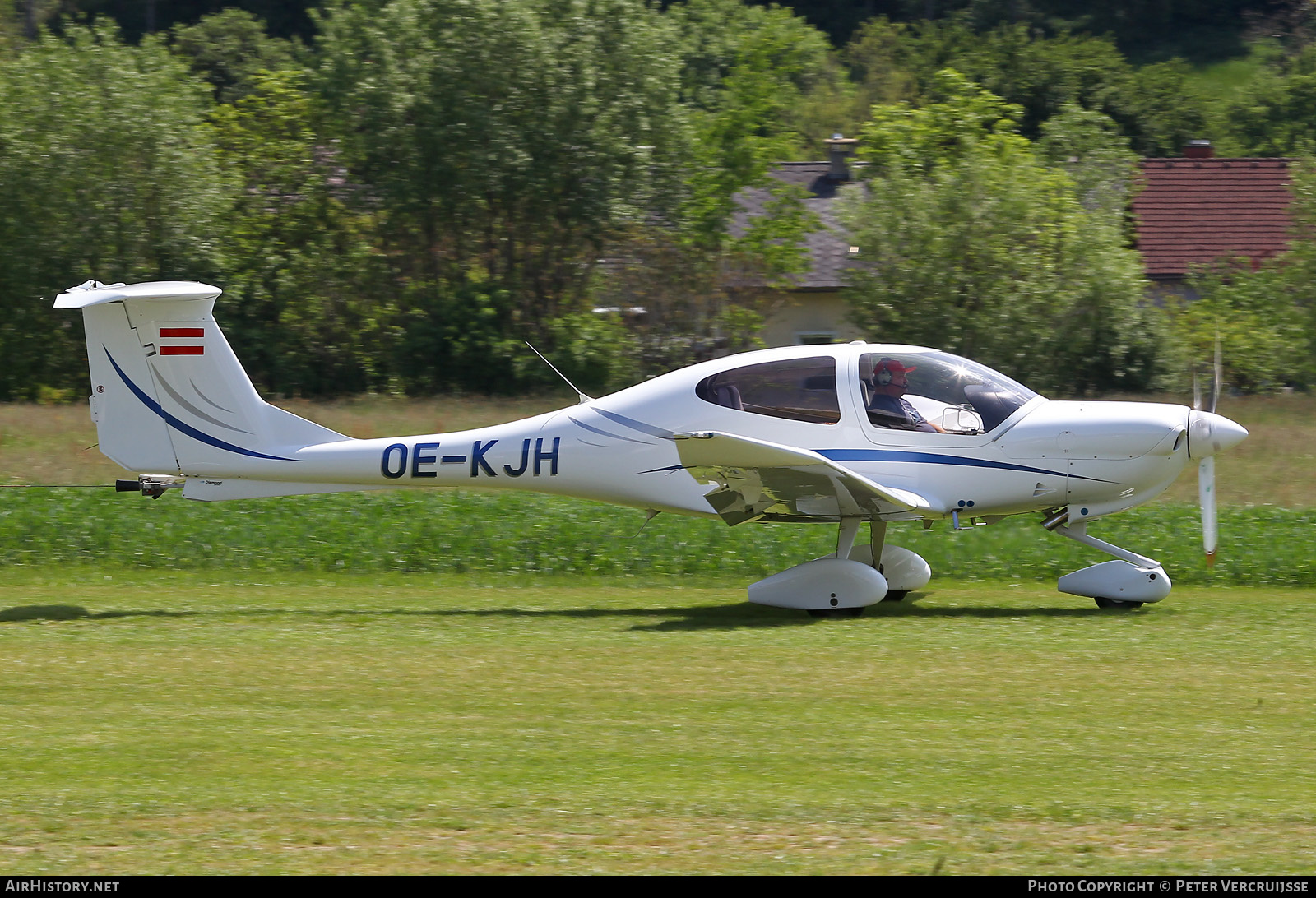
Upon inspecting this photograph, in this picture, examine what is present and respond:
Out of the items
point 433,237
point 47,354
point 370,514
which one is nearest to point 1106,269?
point 433,237

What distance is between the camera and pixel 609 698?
789 cm

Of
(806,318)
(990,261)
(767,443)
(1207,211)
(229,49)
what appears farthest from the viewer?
(229,49)

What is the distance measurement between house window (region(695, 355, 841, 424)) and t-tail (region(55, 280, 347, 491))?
3300 millimetres

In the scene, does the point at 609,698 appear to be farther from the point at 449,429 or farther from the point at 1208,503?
the point at 449,429

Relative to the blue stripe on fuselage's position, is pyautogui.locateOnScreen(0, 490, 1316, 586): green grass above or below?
below

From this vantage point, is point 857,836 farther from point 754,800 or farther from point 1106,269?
point 1106,269

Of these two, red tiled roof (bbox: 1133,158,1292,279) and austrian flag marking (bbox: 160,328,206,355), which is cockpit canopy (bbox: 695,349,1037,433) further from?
red tiled roof (bbox: 1133,158,1292,279)

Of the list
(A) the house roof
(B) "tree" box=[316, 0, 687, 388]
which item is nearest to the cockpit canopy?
(A) the house roof

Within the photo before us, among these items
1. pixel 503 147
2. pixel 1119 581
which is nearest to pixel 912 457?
pixel 1119 581

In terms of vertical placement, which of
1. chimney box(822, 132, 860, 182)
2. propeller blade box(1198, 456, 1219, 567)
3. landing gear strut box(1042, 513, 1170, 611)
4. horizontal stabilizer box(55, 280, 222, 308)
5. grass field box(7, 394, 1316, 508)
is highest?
chimney box(822, 132, 860, 182)

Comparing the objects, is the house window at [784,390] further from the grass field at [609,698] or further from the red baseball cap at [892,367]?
the grass field at [609,698]

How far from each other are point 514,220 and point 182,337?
674 inches

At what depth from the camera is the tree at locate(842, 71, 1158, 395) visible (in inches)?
932

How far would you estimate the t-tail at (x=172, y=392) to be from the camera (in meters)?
10.6
